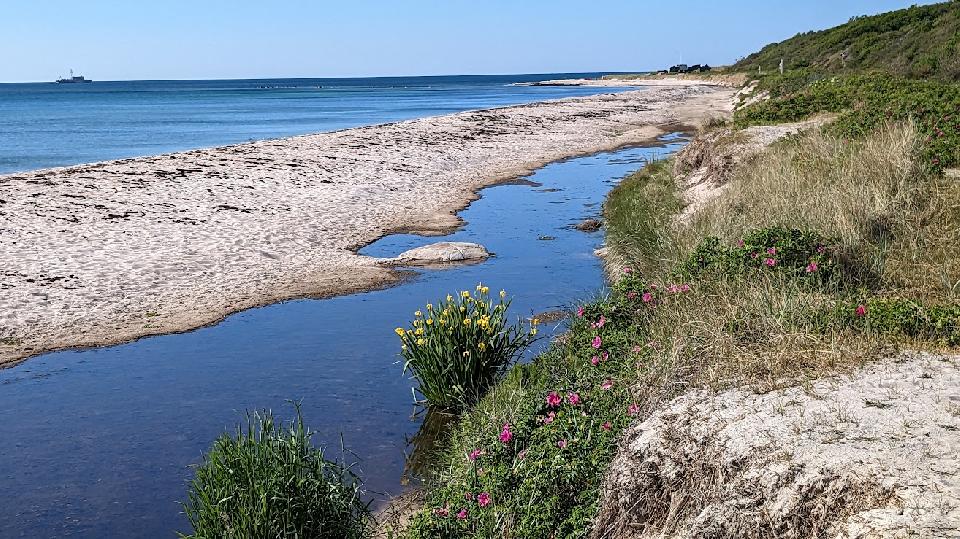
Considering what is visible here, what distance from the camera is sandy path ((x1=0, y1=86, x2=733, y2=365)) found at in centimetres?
1273

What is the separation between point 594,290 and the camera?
43.6ft

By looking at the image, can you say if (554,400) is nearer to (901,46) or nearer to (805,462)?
(805,462)

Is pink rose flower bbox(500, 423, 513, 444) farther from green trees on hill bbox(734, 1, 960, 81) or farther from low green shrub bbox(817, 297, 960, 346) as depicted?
green trees on hill bbox(734, 1, 960, 81)

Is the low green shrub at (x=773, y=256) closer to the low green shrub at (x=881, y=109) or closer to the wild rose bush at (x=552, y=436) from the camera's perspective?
the wild rose bush at (x=552, y=436)

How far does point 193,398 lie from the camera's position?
31.9ft

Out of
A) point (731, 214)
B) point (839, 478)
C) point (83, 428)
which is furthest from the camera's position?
point (731, 214)

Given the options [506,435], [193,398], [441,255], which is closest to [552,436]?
[506,435]

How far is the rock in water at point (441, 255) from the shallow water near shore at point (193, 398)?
0.57 meters

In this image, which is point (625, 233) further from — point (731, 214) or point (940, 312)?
point (940, 312)

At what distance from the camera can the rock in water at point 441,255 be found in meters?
15.8

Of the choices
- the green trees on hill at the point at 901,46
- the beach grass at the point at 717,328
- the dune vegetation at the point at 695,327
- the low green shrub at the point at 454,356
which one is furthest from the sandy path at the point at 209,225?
the green trees on hill at the point at 901,46

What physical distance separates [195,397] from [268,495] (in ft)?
13.8

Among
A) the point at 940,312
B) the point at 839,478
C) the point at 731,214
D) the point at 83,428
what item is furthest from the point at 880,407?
the point at 83,428

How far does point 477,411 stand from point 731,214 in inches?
187
